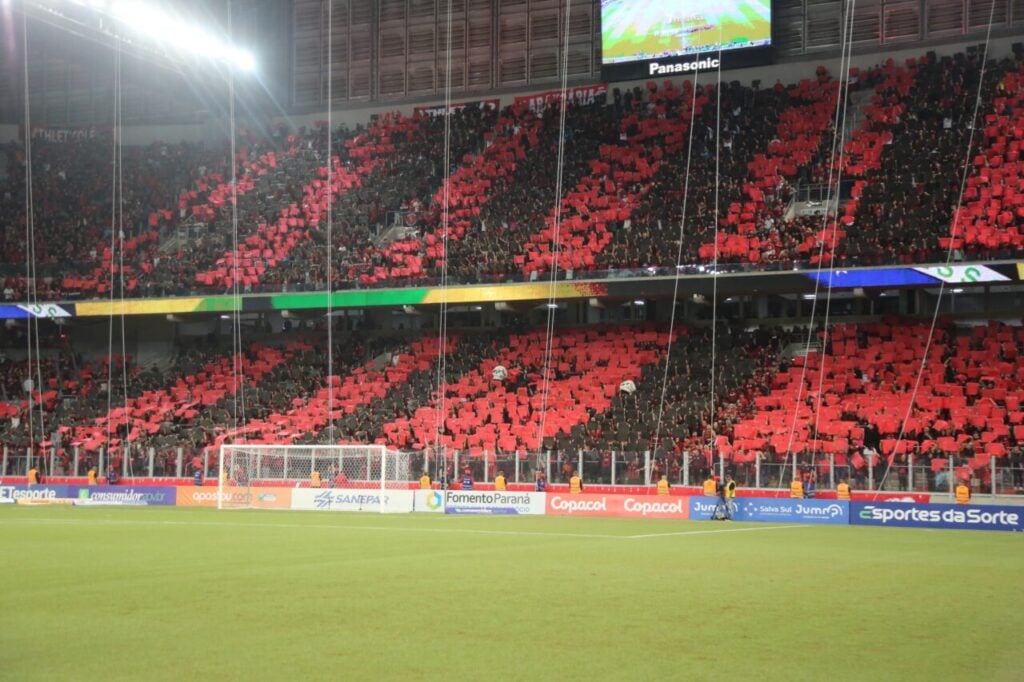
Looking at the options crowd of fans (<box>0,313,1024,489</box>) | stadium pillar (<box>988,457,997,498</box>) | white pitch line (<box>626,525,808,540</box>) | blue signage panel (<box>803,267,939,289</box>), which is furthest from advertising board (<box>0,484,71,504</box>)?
stadium pillar (<box>988,457,997,498</box>)

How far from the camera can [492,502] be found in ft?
119

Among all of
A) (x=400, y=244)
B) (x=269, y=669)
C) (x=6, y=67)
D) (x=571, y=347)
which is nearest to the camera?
(x=269, y=669)

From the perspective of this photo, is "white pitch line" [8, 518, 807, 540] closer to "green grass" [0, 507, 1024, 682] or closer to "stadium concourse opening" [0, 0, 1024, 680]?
"stadium concourse opening" [0, 0, 1024, 680]

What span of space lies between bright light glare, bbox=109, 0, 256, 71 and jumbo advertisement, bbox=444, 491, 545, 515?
22829mm

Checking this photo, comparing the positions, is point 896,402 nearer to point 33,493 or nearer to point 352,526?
point 352,526

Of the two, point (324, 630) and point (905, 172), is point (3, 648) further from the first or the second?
point (905, 172)

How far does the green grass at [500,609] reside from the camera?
8.96 m

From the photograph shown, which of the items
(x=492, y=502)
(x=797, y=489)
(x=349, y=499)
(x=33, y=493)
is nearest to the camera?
(x=797, y=489)

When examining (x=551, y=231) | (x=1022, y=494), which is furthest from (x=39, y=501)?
(x=1022, y=494)

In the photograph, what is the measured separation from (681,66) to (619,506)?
20.1m

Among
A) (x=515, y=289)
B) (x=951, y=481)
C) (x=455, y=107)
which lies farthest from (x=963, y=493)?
(x=455, y=107)

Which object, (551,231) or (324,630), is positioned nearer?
(324,630)

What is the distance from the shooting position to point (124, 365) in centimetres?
4825

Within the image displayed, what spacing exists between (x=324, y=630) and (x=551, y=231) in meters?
35.4
